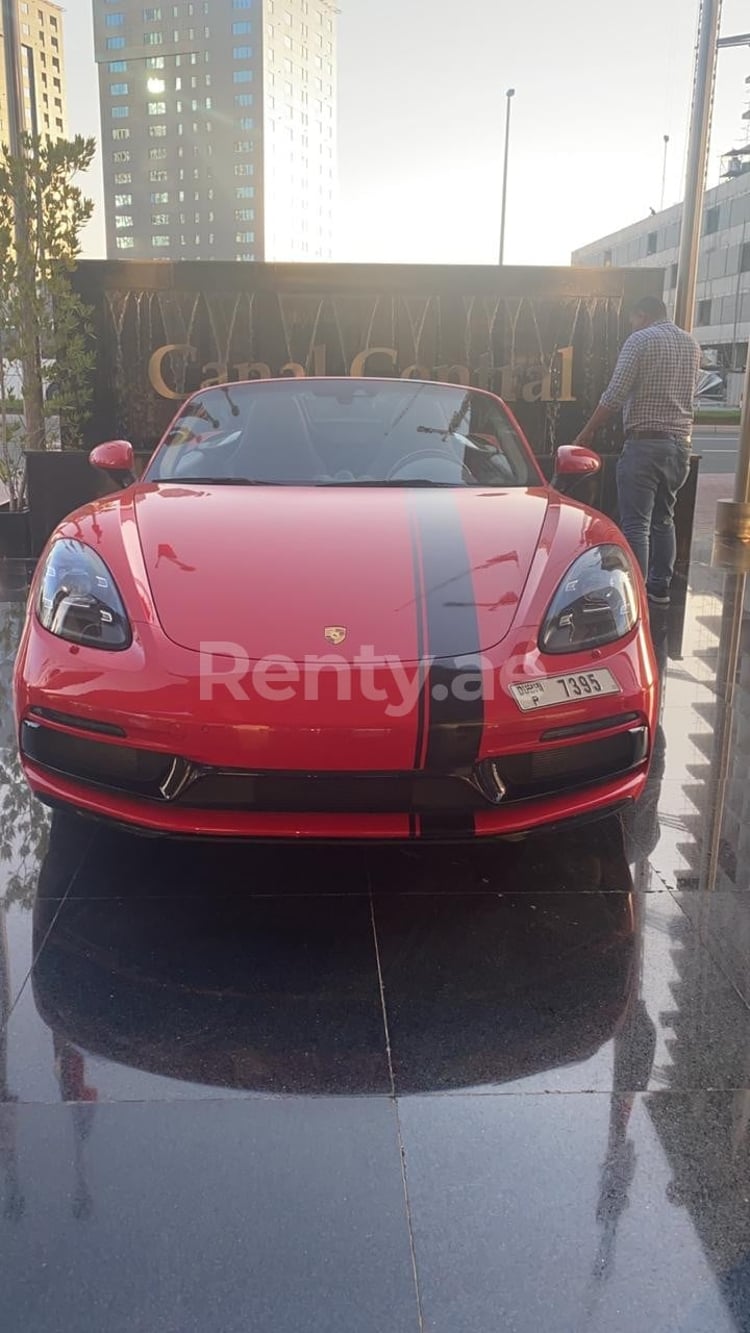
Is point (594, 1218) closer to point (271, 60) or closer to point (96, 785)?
point (96, 785)

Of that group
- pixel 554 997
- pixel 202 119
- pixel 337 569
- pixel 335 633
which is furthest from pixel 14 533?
pixel 202 119

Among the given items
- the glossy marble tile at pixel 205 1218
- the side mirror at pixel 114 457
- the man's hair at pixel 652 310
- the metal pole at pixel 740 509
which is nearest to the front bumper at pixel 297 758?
the glossy marble tile at pixel 205 1218

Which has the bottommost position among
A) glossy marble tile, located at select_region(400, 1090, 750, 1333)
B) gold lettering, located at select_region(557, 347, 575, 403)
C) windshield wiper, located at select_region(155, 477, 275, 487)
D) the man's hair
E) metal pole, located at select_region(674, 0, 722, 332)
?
glossy marble tile, located at select_region(400, 1090, 750, 1333)

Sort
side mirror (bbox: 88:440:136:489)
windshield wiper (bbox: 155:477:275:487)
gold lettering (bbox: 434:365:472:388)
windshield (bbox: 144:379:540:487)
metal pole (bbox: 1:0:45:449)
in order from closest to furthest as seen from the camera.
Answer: windshield wiper (bbox: 155:477:275:487)
windshield (bbox: 144:379:540:487)
side mirror (bbox: 88:440:136:489)
metal pole (bbox: 1:0:45:449)
gold lettering (bbox: 434:365:472:388)

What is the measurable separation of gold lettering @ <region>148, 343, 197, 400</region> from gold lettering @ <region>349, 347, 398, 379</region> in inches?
50.3

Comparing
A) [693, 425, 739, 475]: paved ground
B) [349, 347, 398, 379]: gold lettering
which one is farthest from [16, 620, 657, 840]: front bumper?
[693, 425, 739, 475]: paved ground

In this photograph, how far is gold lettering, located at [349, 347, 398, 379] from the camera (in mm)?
8273

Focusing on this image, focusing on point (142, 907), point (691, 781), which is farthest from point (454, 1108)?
point (691, 781)

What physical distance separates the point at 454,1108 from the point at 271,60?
14799 cm

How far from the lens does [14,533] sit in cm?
774

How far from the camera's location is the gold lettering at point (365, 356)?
827 centimetres

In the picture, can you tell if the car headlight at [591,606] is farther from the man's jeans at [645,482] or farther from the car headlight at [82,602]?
the man's jeans at [645,482]

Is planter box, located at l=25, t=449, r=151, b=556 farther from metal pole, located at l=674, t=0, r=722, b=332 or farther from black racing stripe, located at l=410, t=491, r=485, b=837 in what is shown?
black racing stripe, located at l=410, t=491, r=485, b=837

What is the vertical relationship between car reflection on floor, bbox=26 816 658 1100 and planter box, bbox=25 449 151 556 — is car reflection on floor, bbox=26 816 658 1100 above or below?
below
